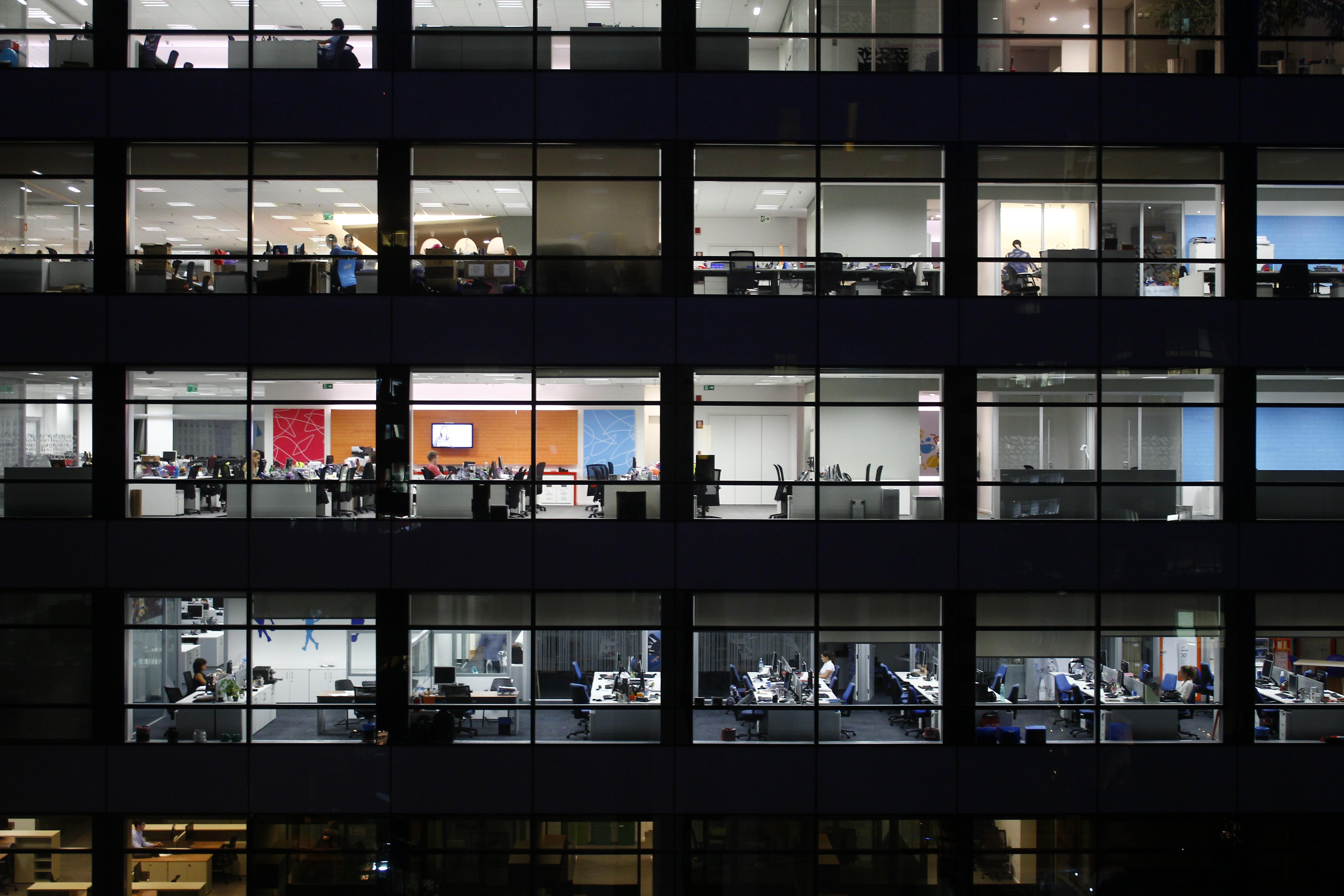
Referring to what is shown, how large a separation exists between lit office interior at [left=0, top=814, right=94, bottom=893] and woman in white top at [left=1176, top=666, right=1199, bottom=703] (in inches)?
618

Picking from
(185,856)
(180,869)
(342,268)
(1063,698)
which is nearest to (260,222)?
(342,268)

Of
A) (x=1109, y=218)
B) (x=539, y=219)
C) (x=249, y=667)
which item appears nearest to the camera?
(x=249, y=667)

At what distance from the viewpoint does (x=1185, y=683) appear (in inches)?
425

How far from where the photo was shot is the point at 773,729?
10648 mm

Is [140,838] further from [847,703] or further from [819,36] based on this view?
[819,36]

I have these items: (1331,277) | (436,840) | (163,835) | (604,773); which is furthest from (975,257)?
(163,835)

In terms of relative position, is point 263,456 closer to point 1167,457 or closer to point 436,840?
point 436,840

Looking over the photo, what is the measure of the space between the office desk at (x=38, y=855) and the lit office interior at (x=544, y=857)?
A: 515 centimetres

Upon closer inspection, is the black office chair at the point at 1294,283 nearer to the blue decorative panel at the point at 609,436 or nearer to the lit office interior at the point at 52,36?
the blue decorative panel at the point at 609,436

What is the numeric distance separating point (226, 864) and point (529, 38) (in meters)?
12.7

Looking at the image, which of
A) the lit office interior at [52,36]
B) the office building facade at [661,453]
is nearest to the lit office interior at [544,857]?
the office building facade at [661,453]

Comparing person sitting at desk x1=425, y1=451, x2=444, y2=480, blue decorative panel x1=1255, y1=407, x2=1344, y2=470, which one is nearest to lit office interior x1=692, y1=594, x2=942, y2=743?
person sitting at desk x1=425, y1=451, x2=444, y2=480

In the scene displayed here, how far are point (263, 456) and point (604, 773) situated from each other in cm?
666

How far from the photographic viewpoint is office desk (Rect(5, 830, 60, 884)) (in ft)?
34.7
